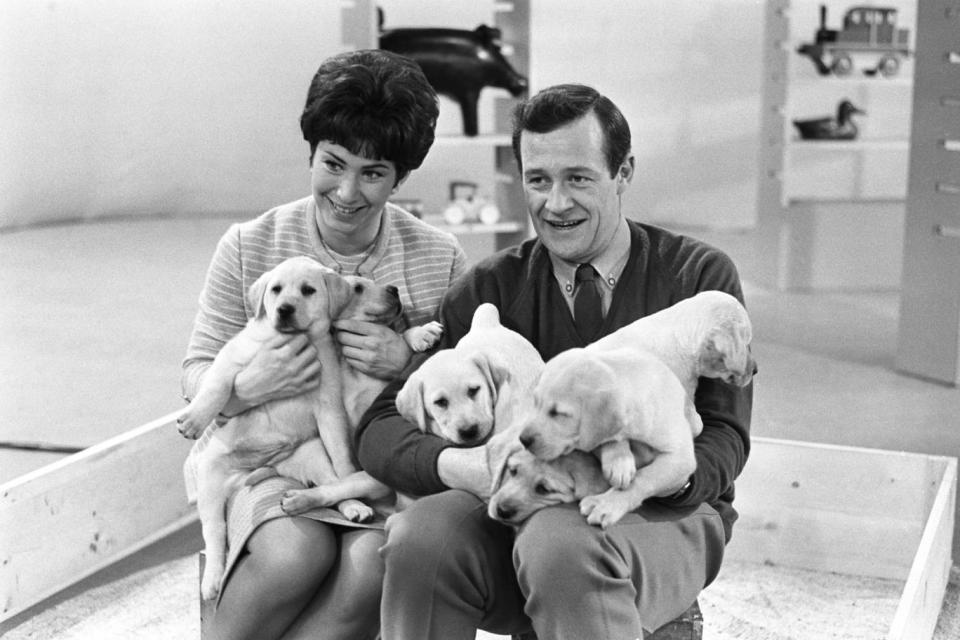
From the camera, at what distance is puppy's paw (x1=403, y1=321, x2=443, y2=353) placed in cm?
188

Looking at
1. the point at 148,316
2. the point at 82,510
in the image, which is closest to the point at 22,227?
the point at 148,316

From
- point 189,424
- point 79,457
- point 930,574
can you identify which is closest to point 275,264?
point 189,424

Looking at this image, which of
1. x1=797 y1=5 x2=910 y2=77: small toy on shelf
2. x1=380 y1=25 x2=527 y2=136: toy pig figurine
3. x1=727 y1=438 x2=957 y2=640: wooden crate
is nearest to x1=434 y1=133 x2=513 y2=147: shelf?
x1=380 y1=25 x2=527 y2=136: toy pig figurine

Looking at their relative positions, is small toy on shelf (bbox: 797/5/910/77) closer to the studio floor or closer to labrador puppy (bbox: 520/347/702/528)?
the studio floor

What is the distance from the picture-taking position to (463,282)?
6.29 feet

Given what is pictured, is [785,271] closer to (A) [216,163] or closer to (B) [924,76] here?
(B) [924,76]

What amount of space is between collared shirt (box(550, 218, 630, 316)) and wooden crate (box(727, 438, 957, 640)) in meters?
1.15

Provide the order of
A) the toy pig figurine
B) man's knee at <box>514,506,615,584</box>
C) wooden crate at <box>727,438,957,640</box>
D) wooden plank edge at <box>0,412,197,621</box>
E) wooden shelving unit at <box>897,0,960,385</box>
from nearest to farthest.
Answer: man's knee at <box>514,506,615,584</box>, wooden plank edge at <box>0,412,197,621</box>, wooden crate at <box>727,438,957,640</box>, wooden shelving unit at <box>897,0,960,385</box>, the toy pig figurine

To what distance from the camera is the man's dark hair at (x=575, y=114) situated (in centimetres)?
173

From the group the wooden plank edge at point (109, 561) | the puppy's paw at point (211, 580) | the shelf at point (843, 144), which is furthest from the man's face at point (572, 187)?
the shelf at point (843, 144)

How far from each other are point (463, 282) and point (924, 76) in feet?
10.3

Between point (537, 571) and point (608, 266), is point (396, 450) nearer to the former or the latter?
point (537, 571)

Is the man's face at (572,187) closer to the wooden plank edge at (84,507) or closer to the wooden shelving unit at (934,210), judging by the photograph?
the wooden plank edge at (84,507)

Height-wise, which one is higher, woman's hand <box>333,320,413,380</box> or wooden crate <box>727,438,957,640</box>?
woman's hand <box>333,320,413,380</box>
